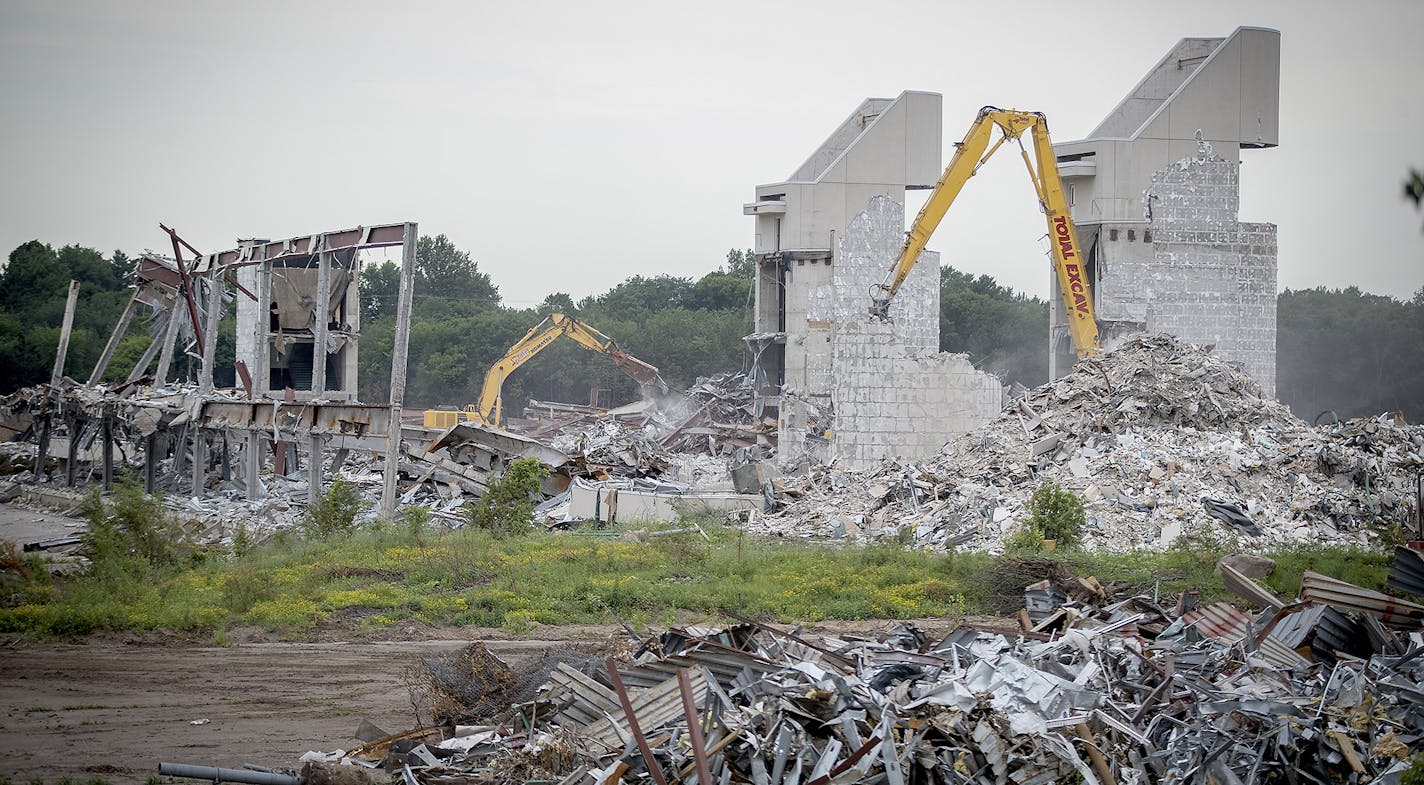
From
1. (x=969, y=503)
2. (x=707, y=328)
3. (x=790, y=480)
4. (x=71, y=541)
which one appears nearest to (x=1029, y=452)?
(x=969, y=503)

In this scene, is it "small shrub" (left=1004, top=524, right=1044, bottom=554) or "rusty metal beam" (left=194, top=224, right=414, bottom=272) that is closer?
"small shrub" (left=1004, top=524, right=1044, bottom=554)

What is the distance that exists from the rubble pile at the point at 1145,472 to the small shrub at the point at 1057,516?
37cm

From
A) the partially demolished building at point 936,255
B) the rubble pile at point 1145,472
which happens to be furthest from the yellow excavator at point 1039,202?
the rubble pile at point 1145,472

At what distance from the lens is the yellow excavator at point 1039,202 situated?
25.4 meters

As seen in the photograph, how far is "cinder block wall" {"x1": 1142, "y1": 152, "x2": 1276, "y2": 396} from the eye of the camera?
30.3m

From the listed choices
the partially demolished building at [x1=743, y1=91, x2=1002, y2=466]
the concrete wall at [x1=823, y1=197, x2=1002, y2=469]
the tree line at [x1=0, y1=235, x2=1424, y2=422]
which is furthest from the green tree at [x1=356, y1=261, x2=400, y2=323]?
the concrete wall at [x1=823, y1=197, x2=1002, y2=469]

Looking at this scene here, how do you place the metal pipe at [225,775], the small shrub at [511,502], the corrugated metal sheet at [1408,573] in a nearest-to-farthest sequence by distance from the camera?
the metal pipe at [225,775], the corrugated metal sheet at [1408,573], the small shrub at [511,502]

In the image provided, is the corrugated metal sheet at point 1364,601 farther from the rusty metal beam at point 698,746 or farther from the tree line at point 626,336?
the tree line at point 626,336

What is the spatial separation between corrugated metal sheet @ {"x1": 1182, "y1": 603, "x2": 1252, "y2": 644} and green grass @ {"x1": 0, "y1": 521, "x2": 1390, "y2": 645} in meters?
2.59

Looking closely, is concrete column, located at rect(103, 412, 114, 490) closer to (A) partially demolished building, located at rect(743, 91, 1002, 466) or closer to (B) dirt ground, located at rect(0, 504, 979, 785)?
(A) partially demolished building, located at rect(743, 91, 1002, 466)

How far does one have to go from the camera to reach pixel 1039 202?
1052 inches

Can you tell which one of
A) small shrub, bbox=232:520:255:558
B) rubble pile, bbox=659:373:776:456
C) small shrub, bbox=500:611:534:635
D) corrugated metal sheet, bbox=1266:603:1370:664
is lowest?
small shrub, bbox=500:611:534:635

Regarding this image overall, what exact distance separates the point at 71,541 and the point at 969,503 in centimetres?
1442

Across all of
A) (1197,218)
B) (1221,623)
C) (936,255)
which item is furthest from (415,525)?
(1197,218)
